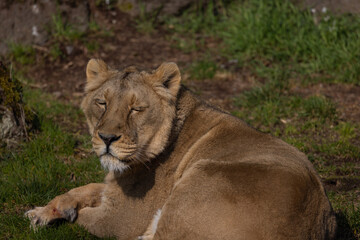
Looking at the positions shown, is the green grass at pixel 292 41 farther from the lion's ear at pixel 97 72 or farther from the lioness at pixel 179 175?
the lion's ear at pixel 97 72

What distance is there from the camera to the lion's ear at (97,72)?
5.42 meters

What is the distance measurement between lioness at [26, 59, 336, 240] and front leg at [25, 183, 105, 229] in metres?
0.01

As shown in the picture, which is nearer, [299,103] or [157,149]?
[157,149]

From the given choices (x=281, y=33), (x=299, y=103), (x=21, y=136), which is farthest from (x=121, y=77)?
(x=281, y=33)

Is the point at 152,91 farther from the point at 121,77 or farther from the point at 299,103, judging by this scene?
the point at 299,103

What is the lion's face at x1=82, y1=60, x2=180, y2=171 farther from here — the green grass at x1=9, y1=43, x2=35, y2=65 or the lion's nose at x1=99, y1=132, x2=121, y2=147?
the green grass at x1=9, y1=43, x2=35, y2=65

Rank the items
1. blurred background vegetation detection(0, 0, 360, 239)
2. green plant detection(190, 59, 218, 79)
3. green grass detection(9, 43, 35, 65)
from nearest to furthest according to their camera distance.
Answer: blurred background vegetation detection(0, 0, 360, 239) < green plant detection(190, 59, 218, 79) < green grass detection(9, 43, 35, 65)

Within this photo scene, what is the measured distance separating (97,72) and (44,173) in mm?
1599

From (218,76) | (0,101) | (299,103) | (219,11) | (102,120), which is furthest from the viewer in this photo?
(219,11)

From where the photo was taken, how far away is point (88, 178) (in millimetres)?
6391

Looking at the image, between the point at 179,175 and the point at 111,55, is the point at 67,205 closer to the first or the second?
the point at 179,175

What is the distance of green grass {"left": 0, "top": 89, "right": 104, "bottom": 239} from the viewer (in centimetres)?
519

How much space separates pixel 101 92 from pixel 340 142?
12.2 ft

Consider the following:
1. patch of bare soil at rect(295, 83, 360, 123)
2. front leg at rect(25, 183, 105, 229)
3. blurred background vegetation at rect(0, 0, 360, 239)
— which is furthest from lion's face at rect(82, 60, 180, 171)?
patch of bare soil at rect(295, 83, 360, 123)
